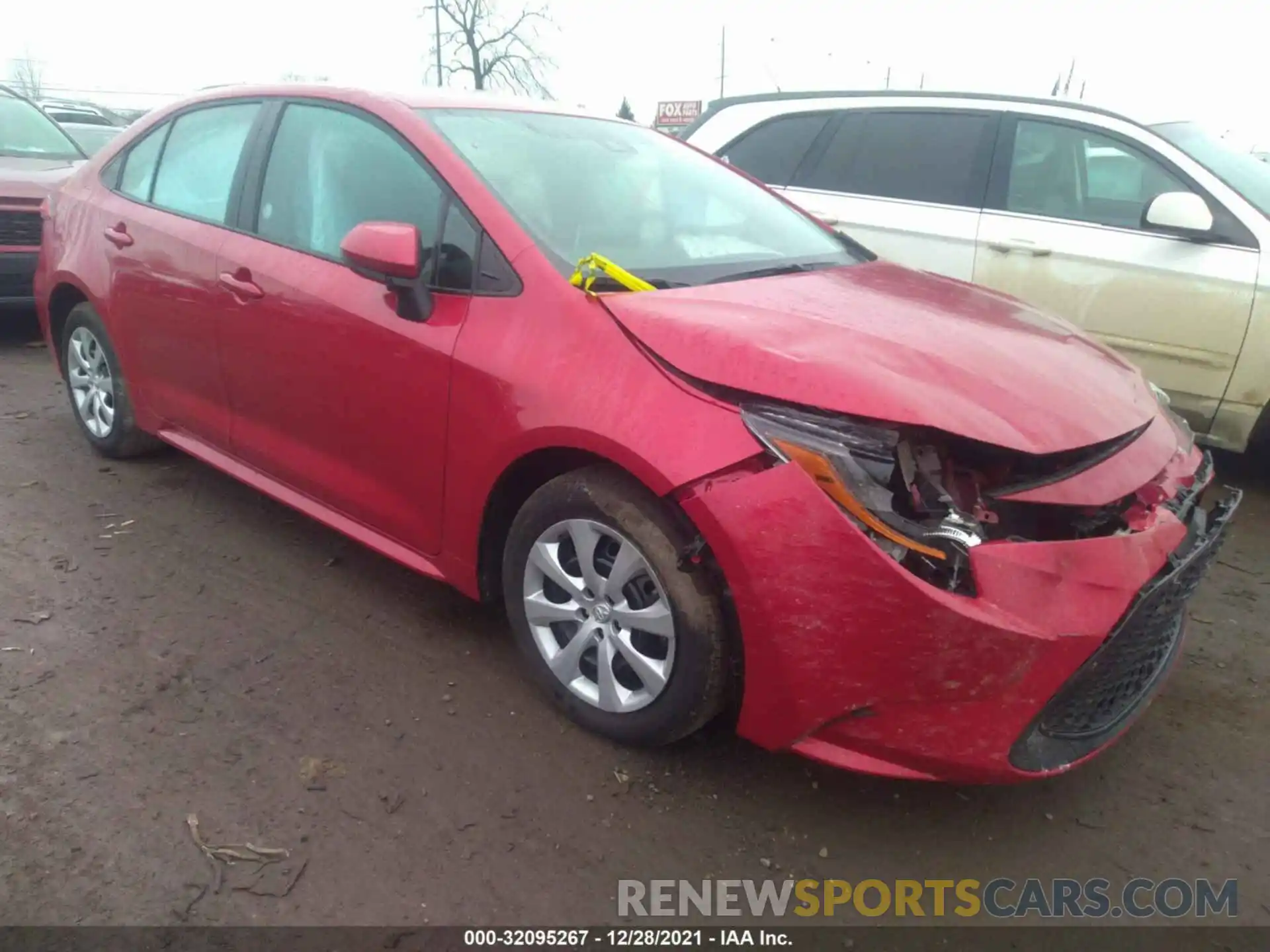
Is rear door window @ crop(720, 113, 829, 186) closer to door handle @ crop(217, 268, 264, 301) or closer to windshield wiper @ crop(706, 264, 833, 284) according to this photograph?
windshield wiper @ crop(706, 264, 833, 284)

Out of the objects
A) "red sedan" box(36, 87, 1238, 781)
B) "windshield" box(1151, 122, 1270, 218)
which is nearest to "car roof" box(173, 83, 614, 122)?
"red sedan" box(36, 87, 1238, 781)

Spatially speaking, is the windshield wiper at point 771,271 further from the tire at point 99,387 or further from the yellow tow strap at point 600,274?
the tire at point 99,387

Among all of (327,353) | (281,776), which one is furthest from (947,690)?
(327,353)

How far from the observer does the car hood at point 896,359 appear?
2023mm

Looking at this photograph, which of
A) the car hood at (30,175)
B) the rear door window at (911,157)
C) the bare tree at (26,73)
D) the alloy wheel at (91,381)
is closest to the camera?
the alloy wheel at (91,381)

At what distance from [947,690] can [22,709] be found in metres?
2.42

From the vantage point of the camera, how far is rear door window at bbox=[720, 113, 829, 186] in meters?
5.37

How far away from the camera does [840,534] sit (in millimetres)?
1896

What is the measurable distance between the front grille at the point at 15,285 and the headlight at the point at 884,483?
6.20 meters

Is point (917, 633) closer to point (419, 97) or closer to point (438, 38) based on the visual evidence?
point (419, 97)

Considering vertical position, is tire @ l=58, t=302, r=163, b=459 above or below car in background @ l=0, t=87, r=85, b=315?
below

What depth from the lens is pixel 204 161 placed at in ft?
11.6

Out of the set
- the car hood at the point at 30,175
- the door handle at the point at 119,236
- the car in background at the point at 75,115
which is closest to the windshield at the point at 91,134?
the car in background at the point at 75,115

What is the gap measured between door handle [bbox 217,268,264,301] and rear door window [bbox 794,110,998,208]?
3322 millimetres
